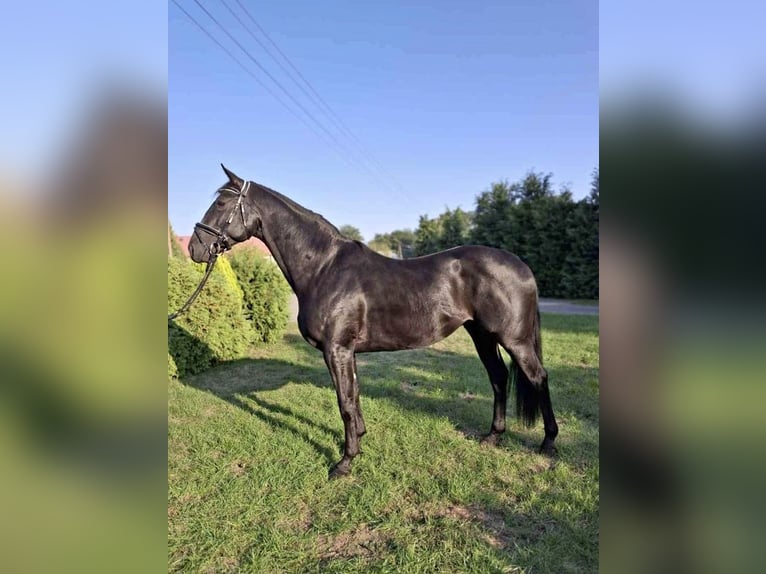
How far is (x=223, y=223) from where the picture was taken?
130 inches

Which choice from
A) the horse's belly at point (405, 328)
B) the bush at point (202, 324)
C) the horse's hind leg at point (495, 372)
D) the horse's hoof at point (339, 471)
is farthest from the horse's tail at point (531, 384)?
the bush at point (202, 324)

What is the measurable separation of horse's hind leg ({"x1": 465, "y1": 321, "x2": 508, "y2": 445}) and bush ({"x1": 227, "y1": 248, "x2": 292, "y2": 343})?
550 centimetres

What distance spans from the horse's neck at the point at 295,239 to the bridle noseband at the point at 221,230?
5.5 inches

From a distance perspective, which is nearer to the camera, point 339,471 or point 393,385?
point 339,471

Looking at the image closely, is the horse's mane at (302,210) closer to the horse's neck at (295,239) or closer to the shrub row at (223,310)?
the horse's neck at (295,239)

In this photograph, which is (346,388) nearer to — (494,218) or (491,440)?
(491,440)

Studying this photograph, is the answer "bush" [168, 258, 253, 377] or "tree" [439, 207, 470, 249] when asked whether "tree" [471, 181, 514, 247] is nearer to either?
"tree" [439, 207, 470, 249]

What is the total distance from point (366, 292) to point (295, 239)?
77 cm
